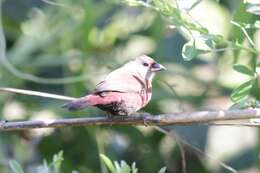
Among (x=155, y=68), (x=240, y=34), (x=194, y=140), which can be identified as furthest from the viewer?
(x=194, y=140)

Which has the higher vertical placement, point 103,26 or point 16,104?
point 103,26

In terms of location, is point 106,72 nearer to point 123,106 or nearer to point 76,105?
point 123,106

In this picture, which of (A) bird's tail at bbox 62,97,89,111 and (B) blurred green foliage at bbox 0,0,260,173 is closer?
(A) bird's tail at bbox 62,97,89,111

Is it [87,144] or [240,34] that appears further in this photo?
[87,144]

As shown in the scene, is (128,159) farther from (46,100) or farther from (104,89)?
(104,89)

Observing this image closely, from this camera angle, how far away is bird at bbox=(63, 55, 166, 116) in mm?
2209

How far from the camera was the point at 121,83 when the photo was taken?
7.95ft

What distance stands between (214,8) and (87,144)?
889 mm

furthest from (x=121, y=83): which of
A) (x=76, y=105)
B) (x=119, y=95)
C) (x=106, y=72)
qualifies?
(x=106, y=72)

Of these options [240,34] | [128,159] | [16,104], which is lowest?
[128,159]

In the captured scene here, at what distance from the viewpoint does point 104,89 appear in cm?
229

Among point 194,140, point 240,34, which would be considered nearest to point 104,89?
point 240,34

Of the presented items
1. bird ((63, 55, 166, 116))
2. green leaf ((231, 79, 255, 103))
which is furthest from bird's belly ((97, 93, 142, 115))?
green leaf ((231, 79, 255, 103))

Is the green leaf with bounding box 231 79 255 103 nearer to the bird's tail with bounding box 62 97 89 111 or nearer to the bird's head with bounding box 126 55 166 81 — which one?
the bird's tail with bounding box 62 97 89 111
